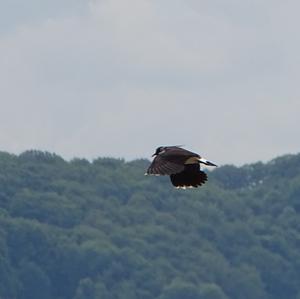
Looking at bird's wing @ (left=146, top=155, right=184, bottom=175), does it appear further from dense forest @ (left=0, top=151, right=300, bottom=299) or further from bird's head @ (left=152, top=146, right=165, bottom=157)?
dense forest @ (left=0, top=151, right=300, bottom=299)

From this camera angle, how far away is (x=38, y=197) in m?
129

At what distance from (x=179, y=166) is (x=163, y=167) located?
0.70 feet

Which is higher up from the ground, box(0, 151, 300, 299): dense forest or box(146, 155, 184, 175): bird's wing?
box(0, 151, 300, 299): dense forest

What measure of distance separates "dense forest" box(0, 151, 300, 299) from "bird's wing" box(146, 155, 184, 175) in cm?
9265

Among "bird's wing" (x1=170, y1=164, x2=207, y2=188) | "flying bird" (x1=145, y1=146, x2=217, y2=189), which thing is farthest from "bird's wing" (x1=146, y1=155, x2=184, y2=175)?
"bird's wing" (x1=170, y1=164, x2=207, y2=188)

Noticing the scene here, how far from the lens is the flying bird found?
2567 centimetres

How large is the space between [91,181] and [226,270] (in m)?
15.2

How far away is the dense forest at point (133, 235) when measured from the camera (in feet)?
396

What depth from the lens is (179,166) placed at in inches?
1013

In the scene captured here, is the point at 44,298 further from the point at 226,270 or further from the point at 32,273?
the point at 226,270

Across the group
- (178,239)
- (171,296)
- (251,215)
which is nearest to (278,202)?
→ (251,215)

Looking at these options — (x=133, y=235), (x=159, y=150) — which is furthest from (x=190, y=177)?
(x=133, y=235)

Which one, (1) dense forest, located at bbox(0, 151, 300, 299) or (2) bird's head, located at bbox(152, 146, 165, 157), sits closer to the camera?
(2) bird's head, located at bbox(152, 146, 165, 157)

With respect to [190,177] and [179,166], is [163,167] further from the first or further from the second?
[190,177]
